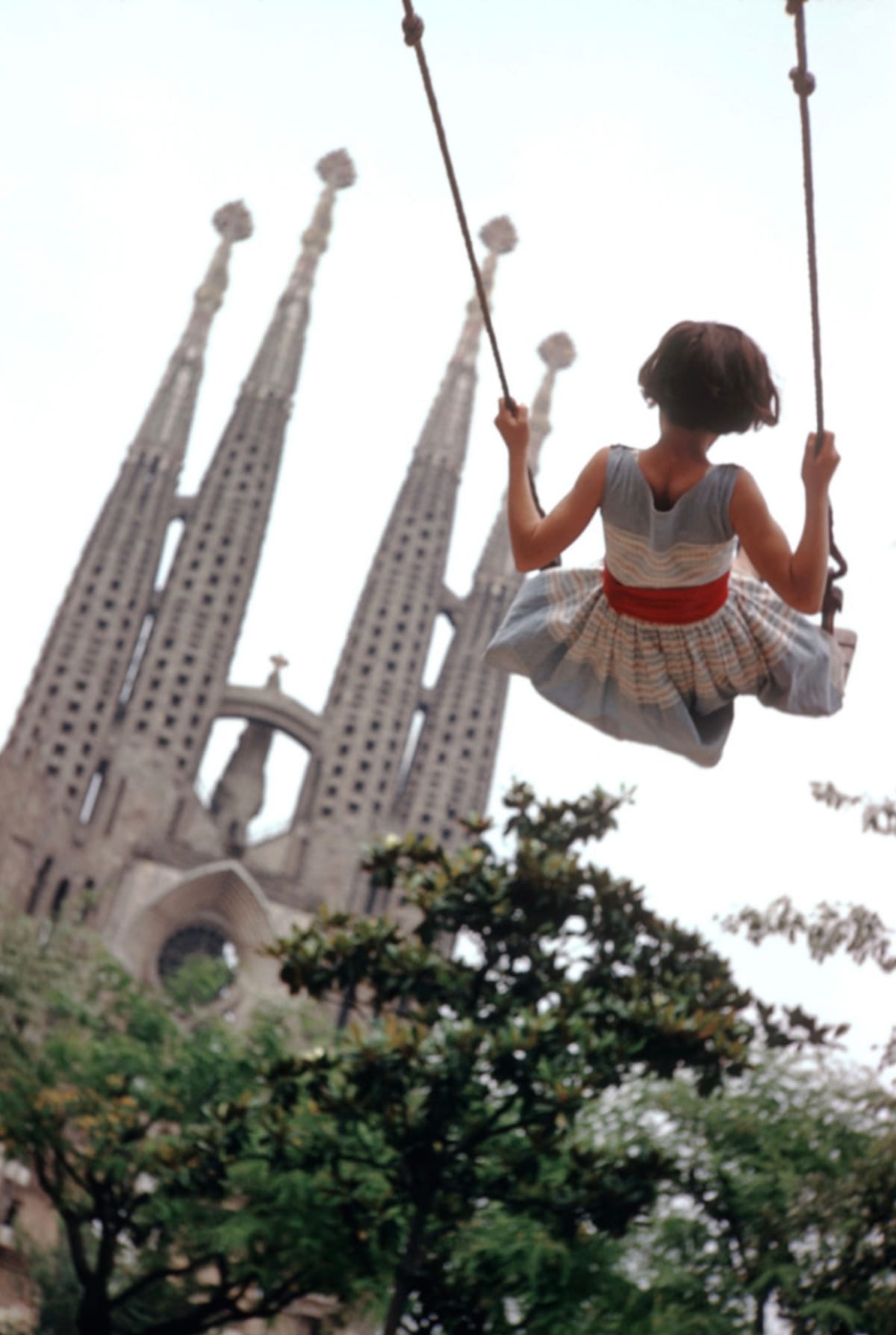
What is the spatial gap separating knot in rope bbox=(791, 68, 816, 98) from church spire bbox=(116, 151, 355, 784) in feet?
88.5

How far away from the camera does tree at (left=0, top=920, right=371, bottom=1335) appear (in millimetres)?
10414

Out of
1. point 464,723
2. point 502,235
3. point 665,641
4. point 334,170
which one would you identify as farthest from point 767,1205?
point 334,170

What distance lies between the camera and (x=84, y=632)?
2964cm

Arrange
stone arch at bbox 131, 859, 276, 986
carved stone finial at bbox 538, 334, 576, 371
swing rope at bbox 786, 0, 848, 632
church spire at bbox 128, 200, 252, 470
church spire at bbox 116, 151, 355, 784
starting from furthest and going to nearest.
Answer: carved stone finial at bbox 538, 334, 576, 371, church spire at bbox 128, 200, 252, 470, church spire at bbox 116, 151, 355, 784, stone arch at bbox 131, 859, 276, 986, swing rope at bbox 786, 0, 848, 632

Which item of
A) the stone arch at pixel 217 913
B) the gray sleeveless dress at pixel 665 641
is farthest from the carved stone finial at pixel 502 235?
the gray sleeveless dress at pixel 665 641

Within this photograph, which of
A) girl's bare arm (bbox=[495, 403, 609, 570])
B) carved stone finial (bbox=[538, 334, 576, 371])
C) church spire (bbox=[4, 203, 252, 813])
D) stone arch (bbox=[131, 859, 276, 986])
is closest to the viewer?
girl's bare arm (bbox=[495, 403, 609, 570])

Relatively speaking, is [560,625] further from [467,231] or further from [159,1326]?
[159,1326]

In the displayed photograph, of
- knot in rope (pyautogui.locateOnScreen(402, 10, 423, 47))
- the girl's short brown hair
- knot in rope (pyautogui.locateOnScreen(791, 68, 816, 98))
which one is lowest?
the girl's short brown hair

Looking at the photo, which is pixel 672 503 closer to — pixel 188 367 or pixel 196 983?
pixel 196 983

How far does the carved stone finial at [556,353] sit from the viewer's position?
3619cm

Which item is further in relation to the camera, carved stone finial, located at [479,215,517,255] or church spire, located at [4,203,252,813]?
carved stone finial, located at [479,215,517,255]

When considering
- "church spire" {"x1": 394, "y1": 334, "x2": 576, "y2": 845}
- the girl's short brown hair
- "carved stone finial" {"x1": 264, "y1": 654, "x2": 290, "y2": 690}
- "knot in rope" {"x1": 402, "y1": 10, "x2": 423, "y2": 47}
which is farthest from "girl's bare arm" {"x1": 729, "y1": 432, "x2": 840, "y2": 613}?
"carved stone finial" {"x1": 264, "y1": 654, "x2": 290, "y2": 690}

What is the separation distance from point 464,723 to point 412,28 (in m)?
28.0

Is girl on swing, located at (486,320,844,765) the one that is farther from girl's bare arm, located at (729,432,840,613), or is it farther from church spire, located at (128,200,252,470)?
church spire, located at (128,200,252,470)
